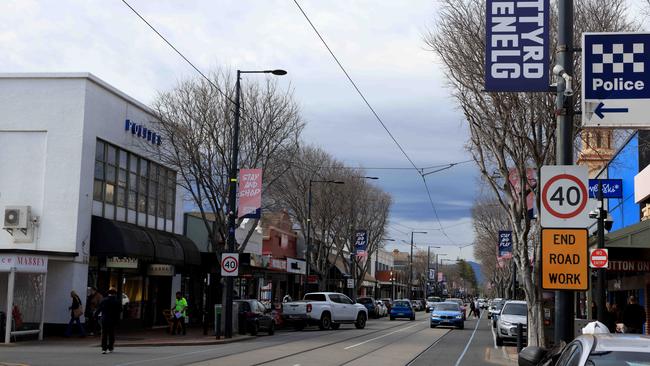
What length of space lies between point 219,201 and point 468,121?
14108 mm

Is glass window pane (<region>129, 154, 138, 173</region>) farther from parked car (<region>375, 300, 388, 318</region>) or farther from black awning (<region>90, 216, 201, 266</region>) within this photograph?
parked car (<region>375, 300, 388, 318</region>)

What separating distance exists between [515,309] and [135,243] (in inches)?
603

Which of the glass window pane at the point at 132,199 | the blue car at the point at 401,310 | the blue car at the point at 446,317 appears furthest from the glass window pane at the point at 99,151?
the blue car at the point at 401,310

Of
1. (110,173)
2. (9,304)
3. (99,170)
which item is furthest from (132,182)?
(9,304)

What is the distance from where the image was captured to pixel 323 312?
122 ft

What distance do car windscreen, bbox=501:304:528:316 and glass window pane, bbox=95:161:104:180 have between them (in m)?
16.8

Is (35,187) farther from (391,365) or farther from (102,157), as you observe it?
(391,365)

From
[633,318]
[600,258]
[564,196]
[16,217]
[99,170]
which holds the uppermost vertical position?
[99,170]

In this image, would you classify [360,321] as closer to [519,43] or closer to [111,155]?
[111,155]

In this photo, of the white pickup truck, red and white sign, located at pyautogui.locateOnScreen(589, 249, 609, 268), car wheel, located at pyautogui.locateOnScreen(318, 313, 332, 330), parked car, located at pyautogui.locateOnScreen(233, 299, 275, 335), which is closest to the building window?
parked car, located at pyautogui.locateOnScreen(233, 299, 275, 335)

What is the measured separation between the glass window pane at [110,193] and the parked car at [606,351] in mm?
25541

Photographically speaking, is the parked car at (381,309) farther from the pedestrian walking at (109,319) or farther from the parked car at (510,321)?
the pedestrian walking at (109,319)

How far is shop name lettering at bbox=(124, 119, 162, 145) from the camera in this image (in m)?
31.0

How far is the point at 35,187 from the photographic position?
2684 centimetres
